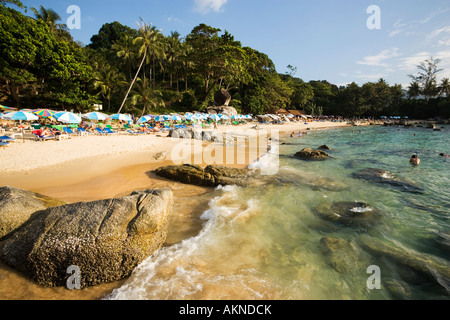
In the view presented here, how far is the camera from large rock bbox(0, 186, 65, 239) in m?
3.73

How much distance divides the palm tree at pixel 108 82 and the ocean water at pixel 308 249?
3313 centimetres

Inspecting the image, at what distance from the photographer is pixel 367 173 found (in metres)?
10.8

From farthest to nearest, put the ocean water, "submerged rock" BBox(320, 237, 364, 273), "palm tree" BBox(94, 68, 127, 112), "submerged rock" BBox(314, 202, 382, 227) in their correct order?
"palm tree" BBox(94, 68, 127, 112)
"submerged rock" BBox(314, 202, 382, 227)
"submerged rock" BBox(320, 237, 364, 273)
the ocean water

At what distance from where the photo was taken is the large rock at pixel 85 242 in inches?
127

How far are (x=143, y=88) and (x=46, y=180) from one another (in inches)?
1134

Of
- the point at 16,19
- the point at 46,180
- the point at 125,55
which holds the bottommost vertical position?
the point at 46,180

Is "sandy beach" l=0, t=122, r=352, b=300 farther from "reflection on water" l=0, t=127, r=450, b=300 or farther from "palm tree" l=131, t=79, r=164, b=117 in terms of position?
"palm tree" l=131, t=79, r=164, b=117

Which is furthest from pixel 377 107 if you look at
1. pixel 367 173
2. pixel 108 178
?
pixel 108 178

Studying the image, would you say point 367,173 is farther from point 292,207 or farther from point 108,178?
point 108,178

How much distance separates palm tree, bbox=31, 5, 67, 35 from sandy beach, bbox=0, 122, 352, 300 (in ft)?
108

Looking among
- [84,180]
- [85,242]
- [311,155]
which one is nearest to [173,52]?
→ [311,155]

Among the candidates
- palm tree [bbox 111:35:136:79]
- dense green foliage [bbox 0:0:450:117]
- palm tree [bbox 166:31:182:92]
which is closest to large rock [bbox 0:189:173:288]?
dense green foliage [bbox 0:0:450:117]
